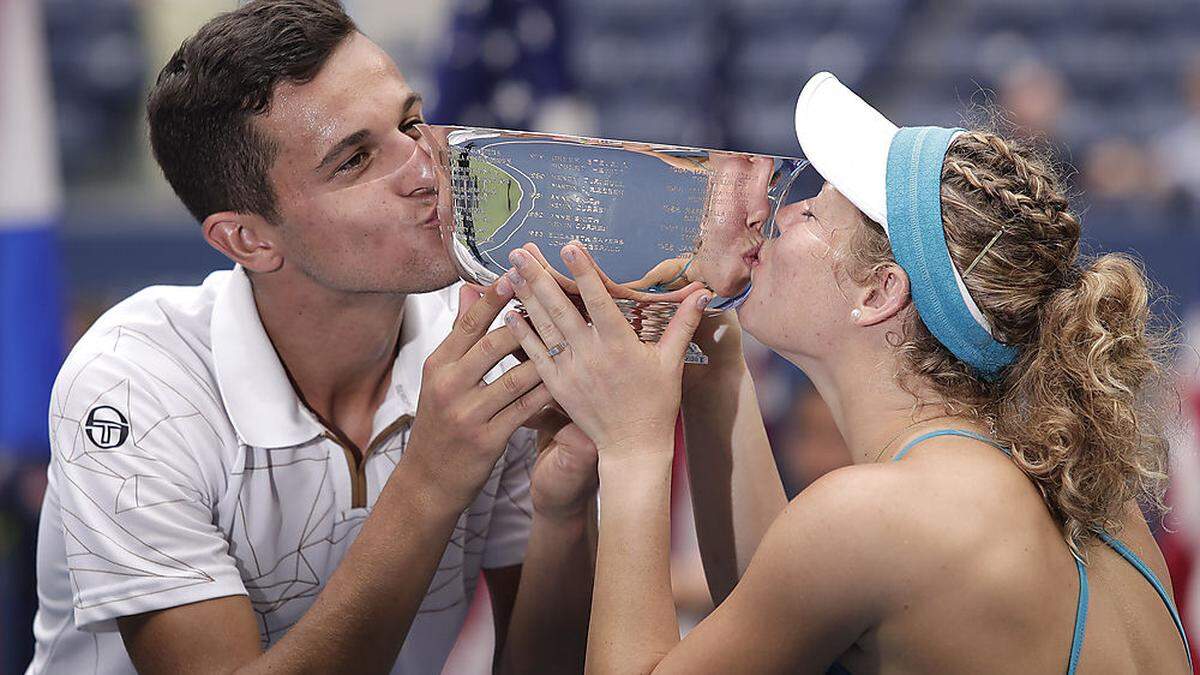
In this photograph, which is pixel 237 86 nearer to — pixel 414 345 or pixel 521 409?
pixel 414 345

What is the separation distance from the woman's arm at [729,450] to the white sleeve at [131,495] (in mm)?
616

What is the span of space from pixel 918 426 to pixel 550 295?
0.43m

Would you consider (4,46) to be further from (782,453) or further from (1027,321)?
(1027,321)

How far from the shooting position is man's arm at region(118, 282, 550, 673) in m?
1.52

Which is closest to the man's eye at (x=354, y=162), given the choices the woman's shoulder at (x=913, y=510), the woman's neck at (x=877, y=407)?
the woman's neck at (x=877, y=407)

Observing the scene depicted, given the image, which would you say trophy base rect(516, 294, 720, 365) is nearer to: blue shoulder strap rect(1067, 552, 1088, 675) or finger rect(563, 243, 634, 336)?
finger rect(563, 243, 634, 336)

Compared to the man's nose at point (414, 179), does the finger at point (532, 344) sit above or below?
below

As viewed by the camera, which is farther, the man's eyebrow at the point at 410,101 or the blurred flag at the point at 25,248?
the blurred flag at the point at 25,248

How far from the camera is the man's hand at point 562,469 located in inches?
64.6

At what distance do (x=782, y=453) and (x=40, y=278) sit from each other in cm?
220

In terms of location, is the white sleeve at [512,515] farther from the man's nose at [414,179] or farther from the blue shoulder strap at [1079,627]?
the blue shoulder strap at [1079,627]

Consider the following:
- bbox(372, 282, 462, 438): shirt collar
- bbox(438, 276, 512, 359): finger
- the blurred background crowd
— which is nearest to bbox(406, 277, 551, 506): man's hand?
bbox(438, 276, 512, 359): finger

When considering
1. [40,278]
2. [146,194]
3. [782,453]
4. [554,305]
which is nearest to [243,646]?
[554,305]

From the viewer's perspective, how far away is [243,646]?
1570 mm
